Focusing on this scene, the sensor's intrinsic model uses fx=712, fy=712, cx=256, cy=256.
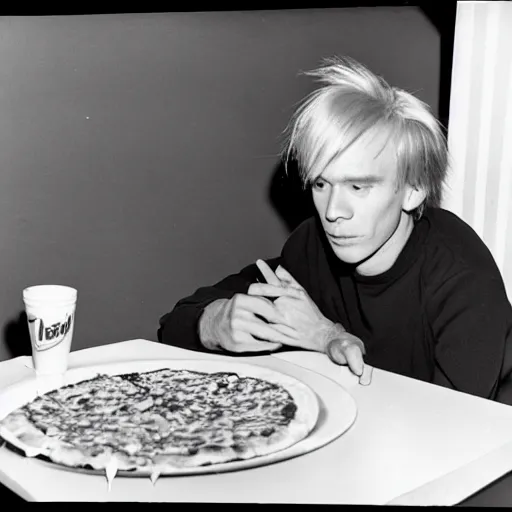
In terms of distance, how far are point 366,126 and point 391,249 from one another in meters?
0.30

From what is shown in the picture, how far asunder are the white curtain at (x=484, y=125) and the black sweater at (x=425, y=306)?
0.40 metres

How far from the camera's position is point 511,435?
828 millimetres

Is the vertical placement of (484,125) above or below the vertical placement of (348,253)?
above

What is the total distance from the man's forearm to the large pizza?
0.93 feet

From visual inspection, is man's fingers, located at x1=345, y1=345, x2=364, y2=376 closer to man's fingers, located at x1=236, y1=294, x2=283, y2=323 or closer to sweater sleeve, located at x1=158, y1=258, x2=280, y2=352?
man's fingers, located at x1=236, y1=294, x2=283, y2=323

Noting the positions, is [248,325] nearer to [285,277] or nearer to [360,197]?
[285,277]

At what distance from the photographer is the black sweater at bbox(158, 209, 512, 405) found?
1.30m

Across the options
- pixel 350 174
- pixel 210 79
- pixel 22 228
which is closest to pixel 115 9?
pixel 210 79

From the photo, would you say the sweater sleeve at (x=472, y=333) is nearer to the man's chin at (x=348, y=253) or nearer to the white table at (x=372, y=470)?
the man's chin at (x=348, y=253)

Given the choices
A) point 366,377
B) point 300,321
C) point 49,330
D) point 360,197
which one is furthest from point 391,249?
point 49,330

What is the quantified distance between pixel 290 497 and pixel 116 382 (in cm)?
39

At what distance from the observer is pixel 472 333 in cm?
130

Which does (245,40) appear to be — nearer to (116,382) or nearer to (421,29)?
(421,29)

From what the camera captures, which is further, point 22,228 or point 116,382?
Result: point 22,228
